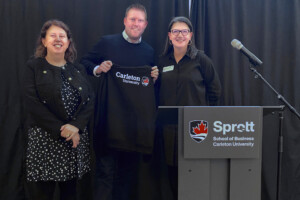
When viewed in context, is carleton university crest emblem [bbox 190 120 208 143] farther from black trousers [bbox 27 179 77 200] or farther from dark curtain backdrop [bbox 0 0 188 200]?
dark curtain backdrop [bbox 0 0 188 200]

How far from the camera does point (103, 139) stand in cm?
232

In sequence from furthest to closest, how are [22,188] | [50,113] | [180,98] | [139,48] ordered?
[22,188], [139,48], [180,98], [50,113]

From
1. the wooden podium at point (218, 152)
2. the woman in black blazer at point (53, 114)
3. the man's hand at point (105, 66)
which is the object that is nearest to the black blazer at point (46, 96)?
the woman in black blazer at point (53, 114)

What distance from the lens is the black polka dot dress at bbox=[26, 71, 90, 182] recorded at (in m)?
1.95

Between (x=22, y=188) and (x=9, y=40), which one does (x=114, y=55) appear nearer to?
(x=9, y=40)

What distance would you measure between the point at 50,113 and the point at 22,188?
1211 mm

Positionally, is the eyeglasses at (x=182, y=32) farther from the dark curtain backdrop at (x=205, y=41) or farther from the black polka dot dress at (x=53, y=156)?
the black polka dot dress at (x=53, y=156)

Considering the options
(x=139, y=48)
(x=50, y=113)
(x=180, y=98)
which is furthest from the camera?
(x=139, y=48)

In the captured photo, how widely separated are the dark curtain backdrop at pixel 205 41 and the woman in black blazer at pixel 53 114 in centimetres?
76

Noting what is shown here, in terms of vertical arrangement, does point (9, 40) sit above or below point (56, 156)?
above

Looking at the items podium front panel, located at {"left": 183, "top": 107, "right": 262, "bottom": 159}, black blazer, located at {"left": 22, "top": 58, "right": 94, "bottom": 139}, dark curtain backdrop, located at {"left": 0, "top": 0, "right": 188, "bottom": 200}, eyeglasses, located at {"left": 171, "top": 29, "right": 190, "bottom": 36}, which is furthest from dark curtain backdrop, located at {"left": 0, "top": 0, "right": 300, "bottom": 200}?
podium front panel, located at {"left": 183, "top": 107, "right": 262, "bottom": 159}

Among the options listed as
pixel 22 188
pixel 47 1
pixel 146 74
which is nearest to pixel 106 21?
pixel 47 1

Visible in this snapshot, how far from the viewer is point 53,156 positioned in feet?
6.44

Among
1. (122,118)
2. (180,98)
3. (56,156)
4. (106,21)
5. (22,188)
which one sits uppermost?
(106,21)
